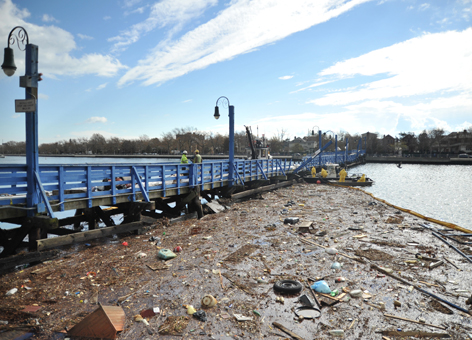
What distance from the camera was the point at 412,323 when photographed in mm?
5051

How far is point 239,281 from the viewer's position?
6.71 metres

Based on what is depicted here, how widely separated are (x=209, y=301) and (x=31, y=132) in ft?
22.3

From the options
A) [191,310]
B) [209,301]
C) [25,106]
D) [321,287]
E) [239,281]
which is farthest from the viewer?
[25,106]

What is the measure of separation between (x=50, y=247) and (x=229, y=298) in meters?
5.35

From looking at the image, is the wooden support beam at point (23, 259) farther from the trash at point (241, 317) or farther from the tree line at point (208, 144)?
the tree line at point (208, 144)

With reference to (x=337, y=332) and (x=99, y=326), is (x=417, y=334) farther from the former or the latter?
(x=99, y=326)

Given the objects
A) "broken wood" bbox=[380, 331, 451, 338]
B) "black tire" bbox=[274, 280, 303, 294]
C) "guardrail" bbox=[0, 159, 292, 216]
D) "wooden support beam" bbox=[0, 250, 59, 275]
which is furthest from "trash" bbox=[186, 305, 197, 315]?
"guardrail" bbox=[0, 159, 292, 216]

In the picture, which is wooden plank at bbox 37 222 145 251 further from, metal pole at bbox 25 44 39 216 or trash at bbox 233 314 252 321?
trash at bbox 233 314 252 321

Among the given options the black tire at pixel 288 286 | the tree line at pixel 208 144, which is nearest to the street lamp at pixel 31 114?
the black tire at pixel 288 286

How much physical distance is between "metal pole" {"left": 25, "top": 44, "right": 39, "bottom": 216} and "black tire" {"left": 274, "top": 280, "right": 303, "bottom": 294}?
22.8 ft

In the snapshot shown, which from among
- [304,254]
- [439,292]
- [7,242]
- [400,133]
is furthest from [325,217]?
[400,133]

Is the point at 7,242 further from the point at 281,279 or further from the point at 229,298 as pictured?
the point at 281,279

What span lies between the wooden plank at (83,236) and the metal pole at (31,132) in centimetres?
94

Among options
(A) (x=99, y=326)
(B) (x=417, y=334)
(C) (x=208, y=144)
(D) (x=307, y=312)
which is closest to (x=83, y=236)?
(A) (x=99, y=326)
